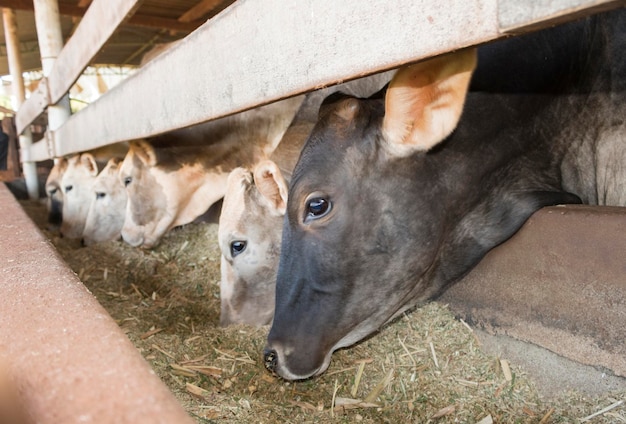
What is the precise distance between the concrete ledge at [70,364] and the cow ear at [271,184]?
1620 mm

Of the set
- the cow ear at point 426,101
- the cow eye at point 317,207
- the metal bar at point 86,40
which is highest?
the metal bar at point 86,40

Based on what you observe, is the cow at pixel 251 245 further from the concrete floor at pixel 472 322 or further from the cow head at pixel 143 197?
the cow head at pixel 143 197

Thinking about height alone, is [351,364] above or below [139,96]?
below

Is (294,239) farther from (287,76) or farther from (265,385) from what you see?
(287,76)

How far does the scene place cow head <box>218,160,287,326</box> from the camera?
10.5 feet

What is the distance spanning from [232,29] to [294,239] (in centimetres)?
91

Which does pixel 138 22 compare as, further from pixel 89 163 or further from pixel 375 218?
pixel 375 218

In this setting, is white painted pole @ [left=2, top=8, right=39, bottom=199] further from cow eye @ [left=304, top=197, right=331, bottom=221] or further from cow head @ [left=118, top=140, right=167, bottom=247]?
cow eye @ [left=304, top=197, right=331, bottom=221]

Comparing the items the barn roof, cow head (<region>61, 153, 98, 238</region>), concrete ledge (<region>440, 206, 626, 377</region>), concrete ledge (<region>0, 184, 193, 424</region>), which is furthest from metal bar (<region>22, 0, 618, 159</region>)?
cow head (<region>61, 153, 98, 238</region>)

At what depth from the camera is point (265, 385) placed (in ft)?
7.47

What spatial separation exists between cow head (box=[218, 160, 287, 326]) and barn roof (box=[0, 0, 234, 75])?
331 centimetres

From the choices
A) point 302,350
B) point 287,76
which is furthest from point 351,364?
point 287,76

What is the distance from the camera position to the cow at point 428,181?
2.06m

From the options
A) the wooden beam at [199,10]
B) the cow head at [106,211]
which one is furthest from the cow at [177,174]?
the wooden beam at [199,10]
